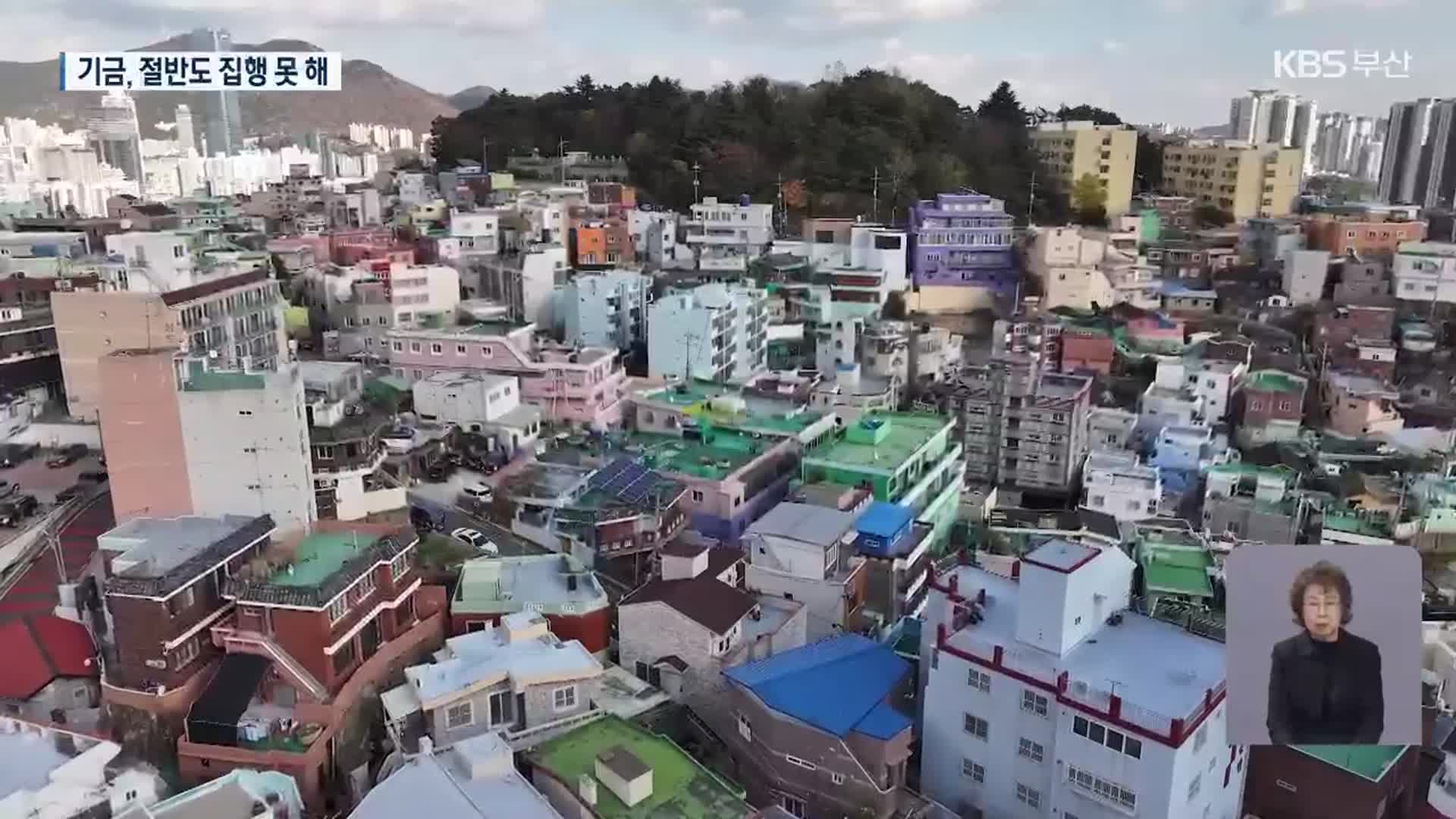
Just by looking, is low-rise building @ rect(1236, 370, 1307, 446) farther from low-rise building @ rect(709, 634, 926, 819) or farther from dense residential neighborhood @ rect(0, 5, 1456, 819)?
low-rise building @ rect(709, 634, 926, 819)

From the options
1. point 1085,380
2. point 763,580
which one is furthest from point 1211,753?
point 1085,380

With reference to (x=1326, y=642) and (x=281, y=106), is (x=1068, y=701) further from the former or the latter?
(x=281, y=106)

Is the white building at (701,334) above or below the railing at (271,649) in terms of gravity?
above

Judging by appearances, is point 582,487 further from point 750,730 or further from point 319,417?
point 750,730

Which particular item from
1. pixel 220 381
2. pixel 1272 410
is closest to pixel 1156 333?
pixel 1272 410

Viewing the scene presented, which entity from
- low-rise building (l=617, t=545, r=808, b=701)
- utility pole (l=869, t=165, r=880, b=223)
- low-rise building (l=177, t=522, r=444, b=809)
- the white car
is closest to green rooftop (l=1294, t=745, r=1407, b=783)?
low-rise building (l=617, t=545, r=808, b=701)

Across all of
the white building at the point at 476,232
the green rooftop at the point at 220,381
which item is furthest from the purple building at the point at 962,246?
the green rooftop at the point at 220,381

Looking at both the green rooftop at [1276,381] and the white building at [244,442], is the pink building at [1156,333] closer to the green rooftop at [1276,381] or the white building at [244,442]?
the green rooftop at [1276,381]
